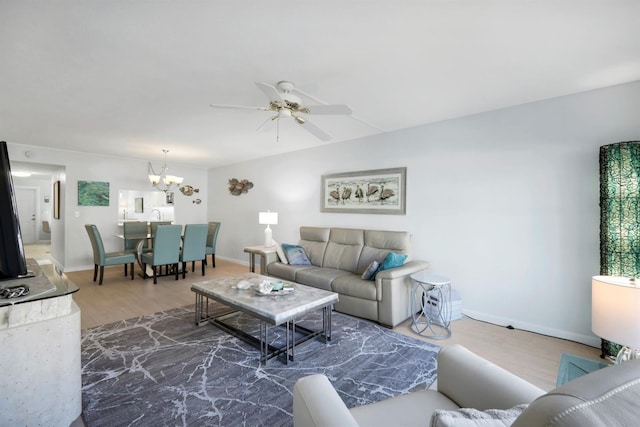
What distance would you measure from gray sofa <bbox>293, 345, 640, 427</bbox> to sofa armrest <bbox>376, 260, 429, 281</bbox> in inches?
66.0

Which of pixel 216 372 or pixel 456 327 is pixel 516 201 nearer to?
pixel 456 327

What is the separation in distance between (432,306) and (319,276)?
4.64 ft

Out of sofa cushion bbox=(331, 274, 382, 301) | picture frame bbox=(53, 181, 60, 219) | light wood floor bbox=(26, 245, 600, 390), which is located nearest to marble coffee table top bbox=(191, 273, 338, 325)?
sofa cushion bbox=(331, 274, 382, 301)

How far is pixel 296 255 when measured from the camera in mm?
4316

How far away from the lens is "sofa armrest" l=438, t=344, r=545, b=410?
1017 mm

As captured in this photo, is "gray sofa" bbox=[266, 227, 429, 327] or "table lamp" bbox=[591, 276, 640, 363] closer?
"table lamp" bbox=[591, 276, 640, 363]

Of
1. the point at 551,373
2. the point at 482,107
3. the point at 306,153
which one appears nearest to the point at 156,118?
the point at 306,153

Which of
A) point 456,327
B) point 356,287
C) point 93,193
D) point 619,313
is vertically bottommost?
point 456,327

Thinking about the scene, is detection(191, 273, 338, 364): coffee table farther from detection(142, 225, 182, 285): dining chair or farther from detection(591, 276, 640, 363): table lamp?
detection(142, 225, 182, 285): dining chair

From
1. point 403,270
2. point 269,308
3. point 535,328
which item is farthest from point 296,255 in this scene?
point 535,328

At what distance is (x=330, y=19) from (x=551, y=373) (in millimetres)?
3113

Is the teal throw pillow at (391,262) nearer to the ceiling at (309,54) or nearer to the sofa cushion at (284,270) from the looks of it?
the sofa cushion at (284,270)

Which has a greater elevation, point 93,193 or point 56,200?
point 93,193

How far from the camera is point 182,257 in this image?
5109mm
